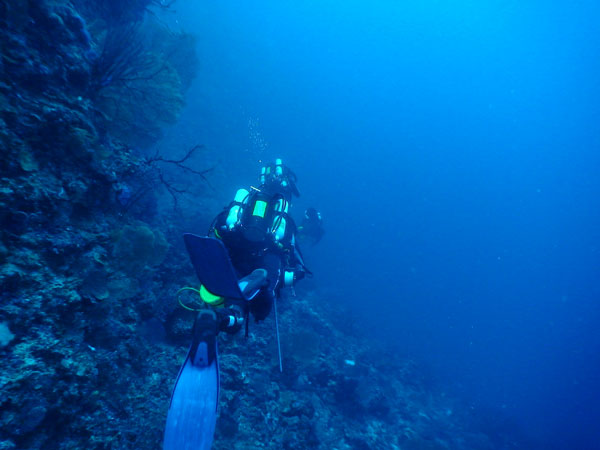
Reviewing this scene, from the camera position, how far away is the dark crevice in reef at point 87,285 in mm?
2537

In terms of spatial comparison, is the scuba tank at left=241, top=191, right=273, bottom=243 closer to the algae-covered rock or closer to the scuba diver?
the algae-covered rock

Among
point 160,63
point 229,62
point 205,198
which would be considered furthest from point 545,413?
point 229,62

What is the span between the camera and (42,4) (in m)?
4.04

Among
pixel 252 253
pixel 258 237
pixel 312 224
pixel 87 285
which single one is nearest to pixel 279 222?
pixel 258 237

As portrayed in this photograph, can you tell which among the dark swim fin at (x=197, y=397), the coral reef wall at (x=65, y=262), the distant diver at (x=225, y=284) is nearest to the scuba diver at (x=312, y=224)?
the distant diver at (x=225, y=284)

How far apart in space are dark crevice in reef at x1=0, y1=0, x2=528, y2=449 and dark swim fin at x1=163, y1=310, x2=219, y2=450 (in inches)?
24.4

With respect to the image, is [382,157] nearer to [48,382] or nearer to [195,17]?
[195,17]

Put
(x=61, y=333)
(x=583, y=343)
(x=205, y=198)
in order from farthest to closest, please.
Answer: (x=583, y=343) → (x=205, y=198) → (x=61, y=333)

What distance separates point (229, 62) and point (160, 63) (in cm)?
6543

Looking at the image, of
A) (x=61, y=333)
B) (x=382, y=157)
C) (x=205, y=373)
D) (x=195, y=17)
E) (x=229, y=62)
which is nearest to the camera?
(x=61, y=333)

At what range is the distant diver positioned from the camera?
A: 292 centimetres

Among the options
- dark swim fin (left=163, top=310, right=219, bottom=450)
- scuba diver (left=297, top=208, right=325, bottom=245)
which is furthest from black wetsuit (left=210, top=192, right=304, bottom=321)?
scuba diver (left=297, top=208, right=325, bottom=245)

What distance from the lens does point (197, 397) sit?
10.1ft

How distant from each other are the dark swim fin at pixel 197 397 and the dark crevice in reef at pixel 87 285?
62 cm
